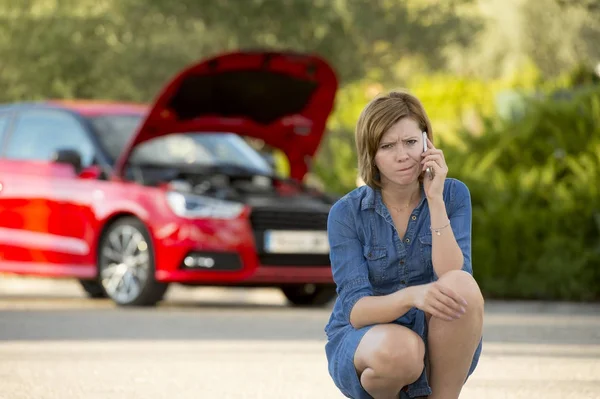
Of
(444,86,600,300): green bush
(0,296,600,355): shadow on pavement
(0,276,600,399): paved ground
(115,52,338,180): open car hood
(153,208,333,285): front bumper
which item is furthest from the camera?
(444,86,600,300): green bush

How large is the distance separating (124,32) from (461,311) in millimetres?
22672

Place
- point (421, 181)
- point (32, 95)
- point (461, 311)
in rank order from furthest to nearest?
point (32, 95) < point (421, 181) < point (461, 311)

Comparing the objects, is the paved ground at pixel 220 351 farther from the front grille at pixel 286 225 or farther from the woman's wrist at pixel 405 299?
the woman's wrist at pixel 405 299

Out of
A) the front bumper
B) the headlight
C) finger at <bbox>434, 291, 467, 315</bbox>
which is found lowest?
the front bumper

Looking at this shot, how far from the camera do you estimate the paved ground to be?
7.47 m

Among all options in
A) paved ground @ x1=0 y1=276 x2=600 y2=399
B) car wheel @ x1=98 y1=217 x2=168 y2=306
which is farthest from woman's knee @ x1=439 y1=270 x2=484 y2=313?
car wheel @ x1=98 y1=217 x2=168 y2=306

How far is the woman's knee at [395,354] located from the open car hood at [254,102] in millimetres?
7606

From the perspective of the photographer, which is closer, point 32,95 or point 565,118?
point 565,118

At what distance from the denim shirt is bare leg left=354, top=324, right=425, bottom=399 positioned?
0.17 metres

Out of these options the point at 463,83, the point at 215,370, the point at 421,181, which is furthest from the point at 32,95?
the point at 421,181

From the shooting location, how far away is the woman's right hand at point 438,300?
5176mm

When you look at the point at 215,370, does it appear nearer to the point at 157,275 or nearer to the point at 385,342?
the point at 385,342

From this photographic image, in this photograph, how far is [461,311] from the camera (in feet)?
17.1

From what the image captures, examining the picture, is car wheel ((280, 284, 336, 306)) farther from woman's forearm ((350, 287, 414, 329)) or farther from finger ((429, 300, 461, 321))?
finger ((429, 300, 461, 321))
